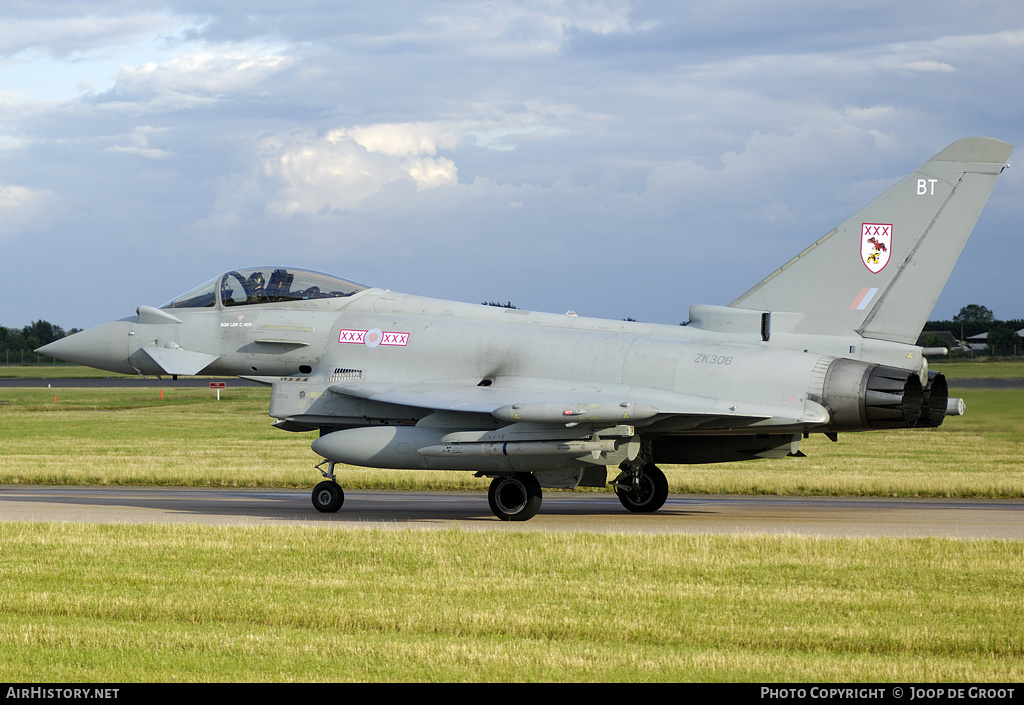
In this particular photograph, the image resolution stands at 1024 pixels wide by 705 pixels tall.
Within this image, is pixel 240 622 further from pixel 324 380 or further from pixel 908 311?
pixel 908 311

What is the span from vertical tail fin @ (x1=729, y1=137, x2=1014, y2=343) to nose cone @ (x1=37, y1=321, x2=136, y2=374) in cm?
1162

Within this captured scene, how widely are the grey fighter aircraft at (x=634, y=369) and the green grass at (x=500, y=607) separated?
236 centimetres

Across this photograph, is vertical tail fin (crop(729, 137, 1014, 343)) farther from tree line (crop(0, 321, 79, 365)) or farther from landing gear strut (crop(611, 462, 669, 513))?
tree line (crop(0, 321, 79, 365))

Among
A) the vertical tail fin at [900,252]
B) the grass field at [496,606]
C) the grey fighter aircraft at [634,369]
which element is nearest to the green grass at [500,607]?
the grass field at [496,606]

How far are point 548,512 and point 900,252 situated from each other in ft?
23.1

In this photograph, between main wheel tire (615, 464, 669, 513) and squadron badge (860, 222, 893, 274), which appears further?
main wheel tire (615, 464, 669, 513)

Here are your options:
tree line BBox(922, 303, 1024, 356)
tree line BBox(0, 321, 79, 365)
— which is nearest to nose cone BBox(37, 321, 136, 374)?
tree line BBox(922, 303, 1024, 356)

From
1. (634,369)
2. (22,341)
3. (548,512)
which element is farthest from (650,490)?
(22,341)

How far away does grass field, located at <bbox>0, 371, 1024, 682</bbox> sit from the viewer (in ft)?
24.5

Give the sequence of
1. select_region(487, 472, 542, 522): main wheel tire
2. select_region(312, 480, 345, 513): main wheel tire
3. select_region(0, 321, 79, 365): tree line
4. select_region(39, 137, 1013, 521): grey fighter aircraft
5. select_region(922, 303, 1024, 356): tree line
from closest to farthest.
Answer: select_region(39, 137, 1013, 521): grey fighter aircraft, select_region(487, 472, 542, 522): main wheel tire, select_region(312, 480, 345, 513): main wheel tire, select_region(922, 303, 1024, 356): tree line, select_region(0, 321, 79, 365): tree line

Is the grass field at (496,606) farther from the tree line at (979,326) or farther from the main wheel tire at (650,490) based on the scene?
the tree line at (979,326)

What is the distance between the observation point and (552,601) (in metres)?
9.77
